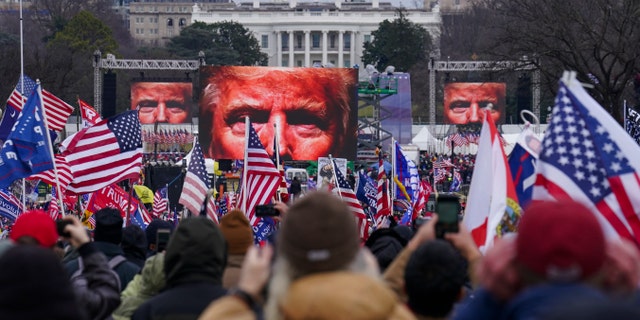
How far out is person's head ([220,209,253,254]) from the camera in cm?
662

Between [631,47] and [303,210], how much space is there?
898 inches

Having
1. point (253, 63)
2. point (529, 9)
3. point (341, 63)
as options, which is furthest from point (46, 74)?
point (341, 63)

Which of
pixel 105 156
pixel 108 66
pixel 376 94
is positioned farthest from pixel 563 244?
pixel 376 94

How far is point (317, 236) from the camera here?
13.1 ft

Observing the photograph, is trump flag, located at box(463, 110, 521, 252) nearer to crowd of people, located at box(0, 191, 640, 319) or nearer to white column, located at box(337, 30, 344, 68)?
crowd of people, located at box(0, 191, 640, 319)

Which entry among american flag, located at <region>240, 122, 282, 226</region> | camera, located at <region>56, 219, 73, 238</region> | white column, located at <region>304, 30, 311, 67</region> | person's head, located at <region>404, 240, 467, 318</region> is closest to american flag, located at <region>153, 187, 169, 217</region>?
american flag, located at <region>240, 122, 282, 226</region>

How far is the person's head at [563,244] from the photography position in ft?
11.3

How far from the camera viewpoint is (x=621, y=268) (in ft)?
12.3

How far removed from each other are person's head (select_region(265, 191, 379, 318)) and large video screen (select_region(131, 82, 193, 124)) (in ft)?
187

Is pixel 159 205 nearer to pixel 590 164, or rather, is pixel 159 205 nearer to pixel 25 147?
pixel 25 147

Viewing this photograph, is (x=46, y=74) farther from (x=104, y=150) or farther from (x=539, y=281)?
(x=539, y=281)

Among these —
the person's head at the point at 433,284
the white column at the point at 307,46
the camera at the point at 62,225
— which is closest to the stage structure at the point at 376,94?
the camera at the point at 62,225

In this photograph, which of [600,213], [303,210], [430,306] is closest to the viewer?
[303,210]

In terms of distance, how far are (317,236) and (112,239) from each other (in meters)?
4.17
